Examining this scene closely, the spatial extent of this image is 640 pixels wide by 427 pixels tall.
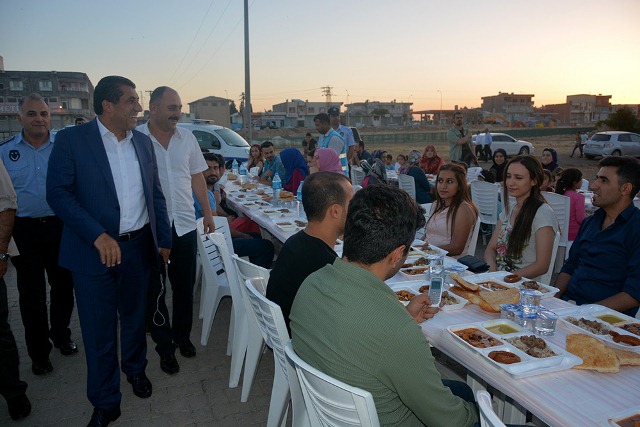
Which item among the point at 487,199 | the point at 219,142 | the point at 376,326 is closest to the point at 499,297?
the point at 376,326

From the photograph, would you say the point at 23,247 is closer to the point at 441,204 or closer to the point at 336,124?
the point at 441,204

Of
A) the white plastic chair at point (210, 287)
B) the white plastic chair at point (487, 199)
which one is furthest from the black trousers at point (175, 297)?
the white plastic chair at point (487, 199)

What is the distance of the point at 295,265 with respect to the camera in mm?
2260

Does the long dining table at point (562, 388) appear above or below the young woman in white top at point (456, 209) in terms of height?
below

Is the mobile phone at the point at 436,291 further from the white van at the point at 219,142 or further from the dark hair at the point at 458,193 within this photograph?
A: the white van at the point at 219,142

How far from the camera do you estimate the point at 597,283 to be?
2.91m

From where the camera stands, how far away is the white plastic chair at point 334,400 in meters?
1.32

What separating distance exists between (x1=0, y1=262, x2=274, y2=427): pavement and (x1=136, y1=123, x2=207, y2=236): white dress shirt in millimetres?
1090

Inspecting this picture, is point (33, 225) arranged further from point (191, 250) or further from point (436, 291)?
point (436, 291)

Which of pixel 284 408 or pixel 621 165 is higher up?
pixel 621 165

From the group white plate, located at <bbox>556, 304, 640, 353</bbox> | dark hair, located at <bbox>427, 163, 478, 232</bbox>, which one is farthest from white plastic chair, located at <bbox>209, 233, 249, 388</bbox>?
white plate, located at <bbox>556, 304, 640, 353</bbox>

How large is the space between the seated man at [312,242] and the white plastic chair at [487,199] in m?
4.84

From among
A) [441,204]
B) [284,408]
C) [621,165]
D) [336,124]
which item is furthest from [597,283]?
[336,124]

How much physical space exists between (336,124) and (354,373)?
7.41 metres
